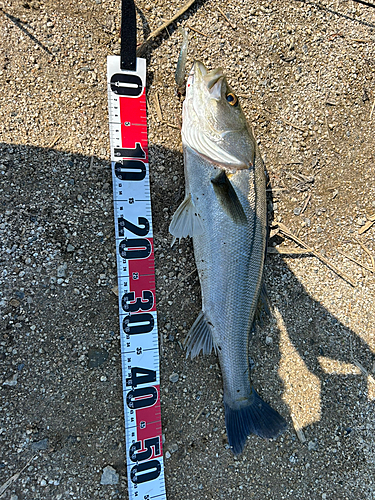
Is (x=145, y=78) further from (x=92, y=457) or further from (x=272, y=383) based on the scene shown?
(x=92, y=457)

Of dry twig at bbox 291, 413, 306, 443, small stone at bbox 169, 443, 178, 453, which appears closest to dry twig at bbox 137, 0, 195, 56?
small stone at bbox 169, 443, 178, 453

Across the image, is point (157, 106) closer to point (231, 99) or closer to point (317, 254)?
point (231, 99)

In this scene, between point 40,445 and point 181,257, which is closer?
point 40,445

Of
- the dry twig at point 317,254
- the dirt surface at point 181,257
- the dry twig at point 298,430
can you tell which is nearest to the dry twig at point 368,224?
the dirt surface at point 181,257

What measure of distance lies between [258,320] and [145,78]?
2.21 metres

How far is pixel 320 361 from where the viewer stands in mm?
2748

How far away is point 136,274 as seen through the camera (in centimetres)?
241

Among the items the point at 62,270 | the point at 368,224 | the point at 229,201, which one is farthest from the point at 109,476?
the point at 368,224

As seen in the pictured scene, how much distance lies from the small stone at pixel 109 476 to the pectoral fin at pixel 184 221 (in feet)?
5.96

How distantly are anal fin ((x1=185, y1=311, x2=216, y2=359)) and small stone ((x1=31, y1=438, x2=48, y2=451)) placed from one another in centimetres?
125

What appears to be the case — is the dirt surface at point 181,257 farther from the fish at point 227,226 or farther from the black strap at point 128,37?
the fish at point 227,226

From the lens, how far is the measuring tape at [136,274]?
2311 mm

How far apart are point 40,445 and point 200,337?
54.6 inches

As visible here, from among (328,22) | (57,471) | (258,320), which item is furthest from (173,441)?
Result: (328,22)
